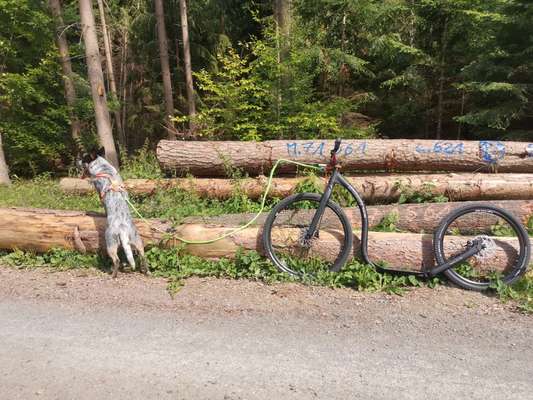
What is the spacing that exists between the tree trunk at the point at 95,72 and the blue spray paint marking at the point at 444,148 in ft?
28.3

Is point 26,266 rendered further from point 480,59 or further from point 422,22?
point 422,22

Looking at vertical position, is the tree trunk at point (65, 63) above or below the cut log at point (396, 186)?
above

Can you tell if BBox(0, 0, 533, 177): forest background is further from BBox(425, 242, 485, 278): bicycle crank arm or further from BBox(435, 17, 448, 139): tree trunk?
BBox(425, 242, 485, 278): bicycle crank arm

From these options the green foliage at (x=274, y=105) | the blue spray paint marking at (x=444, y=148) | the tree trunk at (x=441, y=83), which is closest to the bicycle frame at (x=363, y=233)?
the blue spray paint marking at (x=444, y=148)

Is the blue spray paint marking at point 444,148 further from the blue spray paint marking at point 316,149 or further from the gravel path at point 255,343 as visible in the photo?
the gravel path at point 255,343

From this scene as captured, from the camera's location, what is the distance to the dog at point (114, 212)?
4.81 m

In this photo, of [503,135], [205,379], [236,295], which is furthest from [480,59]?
[205,379]

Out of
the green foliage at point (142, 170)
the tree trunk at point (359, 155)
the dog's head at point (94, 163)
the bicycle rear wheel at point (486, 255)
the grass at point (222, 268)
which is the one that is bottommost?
the grass at point (222, 268)

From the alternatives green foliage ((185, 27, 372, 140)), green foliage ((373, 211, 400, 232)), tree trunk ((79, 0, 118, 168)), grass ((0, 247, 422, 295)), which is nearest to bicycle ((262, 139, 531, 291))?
grass ((0, 247, 422, 295))

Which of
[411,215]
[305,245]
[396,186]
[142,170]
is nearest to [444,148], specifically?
[396,186]

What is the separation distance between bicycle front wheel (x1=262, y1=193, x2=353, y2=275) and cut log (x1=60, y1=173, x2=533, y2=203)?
181cm

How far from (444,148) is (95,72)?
31.0 ft

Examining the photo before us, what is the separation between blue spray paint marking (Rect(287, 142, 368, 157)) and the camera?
7055mm

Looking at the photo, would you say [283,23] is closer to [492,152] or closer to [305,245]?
[492,152]
